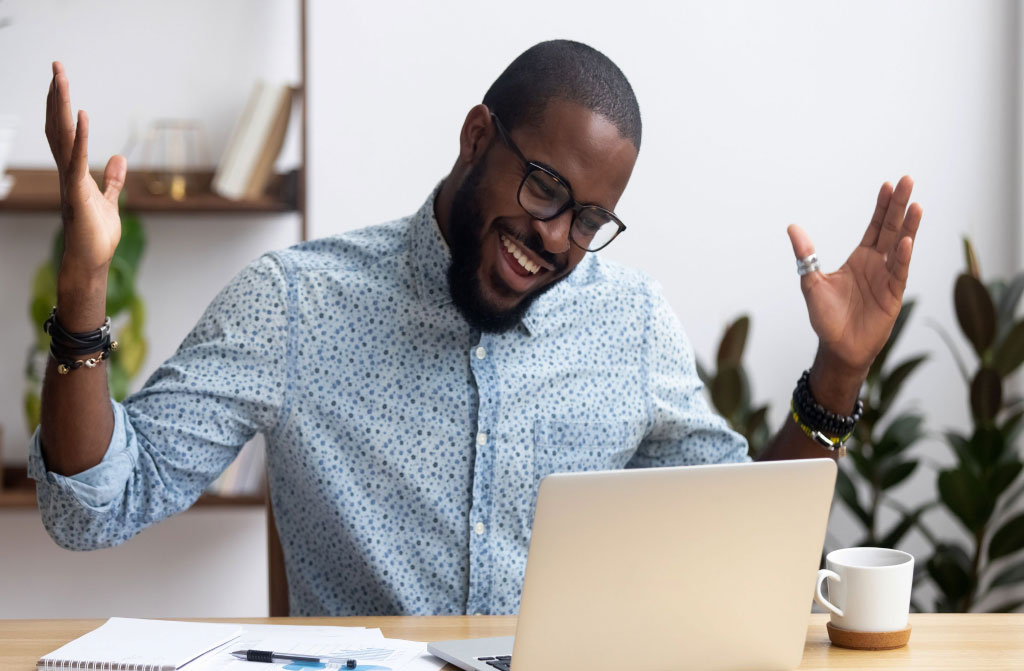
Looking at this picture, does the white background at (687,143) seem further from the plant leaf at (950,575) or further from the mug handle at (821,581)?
the mug handle at (821,581)

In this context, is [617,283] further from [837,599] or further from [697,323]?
[697,323]

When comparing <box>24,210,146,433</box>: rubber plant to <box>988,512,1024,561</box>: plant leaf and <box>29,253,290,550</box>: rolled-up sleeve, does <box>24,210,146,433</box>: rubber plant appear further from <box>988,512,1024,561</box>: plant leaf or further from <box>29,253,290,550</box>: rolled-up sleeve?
<box>988,512,1024,561</box>: plant leaf

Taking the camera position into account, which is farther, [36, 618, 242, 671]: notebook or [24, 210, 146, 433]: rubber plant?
[24, 210, 146, 433]: rubber plant

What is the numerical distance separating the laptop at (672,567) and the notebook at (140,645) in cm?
27

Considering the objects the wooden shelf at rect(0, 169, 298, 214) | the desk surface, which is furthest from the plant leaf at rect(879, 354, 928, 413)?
the wooden shelf at rect(0, 169, 298, 214)

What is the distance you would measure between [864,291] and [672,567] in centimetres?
64

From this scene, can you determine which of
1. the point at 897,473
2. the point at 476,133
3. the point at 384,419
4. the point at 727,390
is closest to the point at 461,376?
the point at 384,419

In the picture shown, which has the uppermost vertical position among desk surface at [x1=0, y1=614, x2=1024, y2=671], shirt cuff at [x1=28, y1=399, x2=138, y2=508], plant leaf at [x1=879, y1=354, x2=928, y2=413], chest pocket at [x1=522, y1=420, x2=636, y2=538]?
shirt cuff at [x1=28, y1=399, x2=138, y2=508]

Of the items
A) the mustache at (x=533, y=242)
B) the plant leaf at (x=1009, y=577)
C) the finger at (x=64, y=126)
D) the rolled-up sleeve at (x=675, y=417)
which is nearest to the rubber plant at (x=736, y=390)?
the plant leaf at (x=1009, y=577)

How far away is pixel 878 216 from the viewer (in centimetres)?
143

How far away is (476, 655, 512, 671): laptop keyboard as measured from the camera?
40.6 inches

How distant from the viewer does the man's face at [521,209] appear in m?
1.41

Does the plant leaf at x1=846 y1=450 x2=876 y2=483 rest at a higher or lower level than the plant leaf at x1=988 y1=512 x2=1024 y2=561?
higher

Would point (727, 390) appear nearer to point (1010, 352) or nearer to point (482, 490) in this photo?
point (1010, 352)
